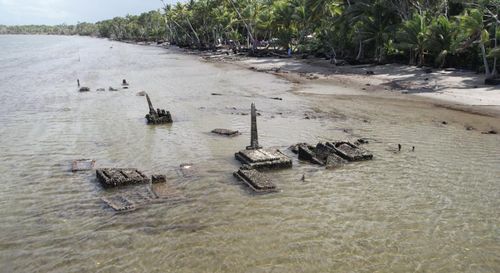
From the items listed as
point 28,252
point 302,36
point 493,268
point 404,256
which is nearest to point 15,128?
point 28,252

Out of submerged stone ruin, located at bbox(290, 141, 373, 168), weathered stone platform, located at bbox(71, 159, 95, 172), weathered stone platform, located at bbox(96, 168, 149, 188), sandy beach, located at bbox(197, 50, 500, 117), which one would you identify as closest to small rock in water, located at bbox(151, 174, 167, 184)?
weathered stone platform, located at bbox(96, 168, 149, 188)

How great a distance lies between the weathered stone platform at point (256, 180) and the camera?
41.5 feet

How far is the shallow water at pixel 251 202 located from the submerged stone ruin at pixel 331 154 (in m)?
0.40

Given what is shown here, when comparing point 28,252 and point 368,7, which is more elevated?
point 368,7

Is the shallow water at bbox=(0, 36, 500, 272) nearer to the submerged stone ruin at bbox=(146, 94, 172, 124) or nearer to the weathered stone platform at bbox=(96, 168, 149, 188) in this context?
the weathered stone platform at bbox=(96, 168, 149, 188)

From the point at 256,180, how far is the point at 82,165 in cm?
632

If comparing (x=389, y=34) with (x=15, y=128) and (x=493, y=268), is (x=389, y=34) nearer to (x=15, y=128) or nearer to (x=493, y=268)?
(x=15, y=128)

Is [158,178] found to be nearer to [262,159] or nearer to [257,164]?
[257,164]

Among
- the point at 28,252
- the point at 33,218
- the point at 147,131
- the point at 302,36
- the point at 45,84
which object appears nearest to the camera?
the point at 28,252

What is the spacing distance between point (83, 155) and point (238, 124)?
829cm

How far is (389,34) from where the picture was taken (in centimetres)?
4400

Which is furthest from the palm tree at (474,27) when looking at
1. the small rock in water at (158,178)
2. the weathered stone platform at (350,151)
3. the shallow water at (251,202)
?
the small rock in water at (158,178)

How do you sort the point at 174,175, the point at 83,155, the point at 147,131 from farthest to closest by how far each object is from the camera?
the point at 147,131 < the point at 83,155 < the point at 174,175

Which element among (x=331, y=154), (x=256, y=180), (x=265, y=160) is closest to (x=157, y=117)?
(x=265, y=160)
